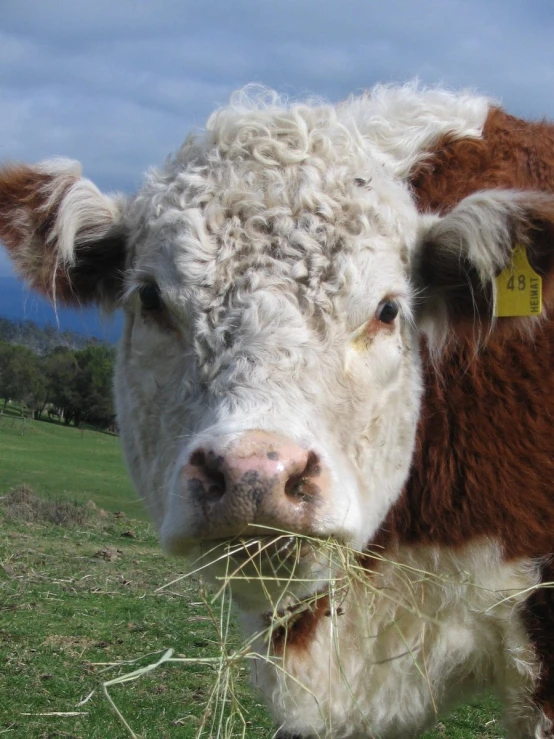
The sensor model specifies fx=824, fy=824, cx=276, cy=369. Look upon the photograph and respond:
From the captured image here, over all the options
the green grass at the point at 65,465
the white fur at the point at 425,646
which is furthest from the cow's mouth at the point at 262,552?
the green grass at the point at 65,465

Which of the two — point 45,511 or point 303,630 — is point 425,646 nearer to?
point 303,630

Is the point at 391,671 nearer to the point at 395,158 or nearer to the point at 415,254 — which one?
the point at 415,254

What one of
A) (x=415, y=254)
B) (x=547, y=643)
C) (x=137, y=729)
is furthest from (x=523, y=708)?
(x=137, y=729)

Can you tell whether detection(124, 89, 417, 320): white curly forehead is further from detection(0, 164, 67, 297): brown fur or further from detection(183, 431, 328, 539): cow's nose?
detection(183, 431, 328, 539): cow's nose

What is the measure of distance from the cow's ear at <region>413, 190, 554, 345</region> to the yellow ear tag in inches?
1.1

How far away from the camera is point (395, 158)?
3.92m

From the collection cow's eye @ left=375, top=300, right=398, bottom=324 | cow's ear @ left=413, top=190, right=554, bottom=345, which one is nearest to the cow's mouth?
cow's eye @ left=375, top=300, right=398, bottom=324

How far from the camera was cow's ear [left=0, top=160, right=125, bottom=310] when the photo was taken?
3832mm

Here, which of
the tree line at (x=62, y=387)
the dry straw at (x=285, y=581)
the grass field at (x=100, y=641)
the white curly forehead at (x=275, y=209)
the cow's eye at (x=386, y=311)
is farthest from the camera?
the tree line at (x=62, y=387)

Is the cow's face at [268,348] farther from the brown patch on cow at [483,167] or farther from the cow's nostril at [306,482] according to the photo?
the brown patch on cow at [483,167]

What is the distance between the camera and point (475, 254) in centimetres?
350

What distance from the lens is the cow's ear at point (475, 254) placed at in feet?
11.2

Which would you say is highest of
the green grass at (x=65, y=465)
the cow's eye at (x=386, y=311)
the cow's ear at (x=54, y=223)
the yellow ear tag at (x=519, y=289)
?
the cow's ear at (x=54, y=223)

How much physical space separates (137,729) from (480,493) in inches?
136
